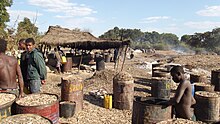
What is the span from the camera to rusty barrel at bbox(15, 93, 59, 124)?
3564mm

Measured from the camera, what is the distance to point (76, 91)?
6.54m

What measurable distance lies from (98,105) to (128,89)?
3.96ft

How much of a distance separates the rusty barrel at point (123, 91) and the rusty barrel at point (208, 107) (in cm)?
190

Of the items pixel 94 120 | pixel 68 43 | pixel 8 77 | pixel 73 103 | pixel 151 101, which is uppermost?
pixel 68 43

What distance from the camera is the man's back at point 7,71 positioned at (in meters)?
4.34

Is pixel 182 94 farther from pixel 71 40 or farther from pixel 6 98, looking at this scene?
pixel 71 40

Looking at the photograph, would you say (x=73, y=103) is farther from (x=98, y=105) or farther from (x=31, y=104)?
(x=31, y=104)

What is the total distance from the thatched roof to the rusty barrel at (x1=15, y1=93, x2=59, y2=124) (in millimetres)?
11690

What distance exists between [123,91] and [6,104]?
4.01 metres

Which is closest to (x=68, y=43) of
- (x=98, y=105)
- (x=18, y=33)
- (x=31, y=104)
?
(x=18, y=33)

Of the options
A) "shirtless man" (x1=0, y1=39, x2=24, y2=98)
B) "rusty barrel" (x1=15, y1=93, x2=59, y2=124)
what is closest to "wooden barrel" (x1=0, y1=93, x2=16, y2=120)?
"rusty barrel" (x1=15, y1=93, x2=59, y2=124)

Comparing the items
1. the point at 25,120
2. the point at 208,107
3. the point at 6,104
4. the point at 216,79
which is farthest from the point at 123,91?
the point at 216,79

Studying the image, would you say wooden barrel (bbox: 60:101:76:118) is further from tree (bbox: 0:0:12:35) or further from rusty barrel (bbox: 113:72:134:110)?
tree (bbox: 0:0:12:35)

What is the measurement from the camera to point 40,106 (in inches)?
141
